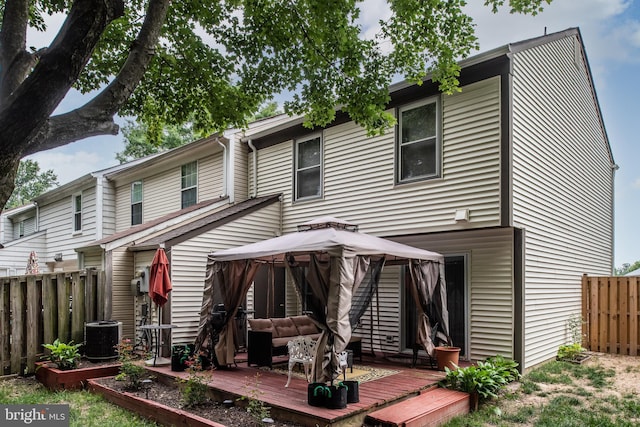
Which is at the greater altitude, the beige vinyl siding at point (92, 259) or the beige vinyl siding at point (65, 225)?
the beige vinyl siding at point (65, 225)

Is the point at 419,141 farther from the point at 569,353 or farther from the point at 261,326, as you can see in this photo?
the point at 569,353

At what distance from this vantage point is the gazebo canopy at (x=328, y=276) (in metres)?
5.58

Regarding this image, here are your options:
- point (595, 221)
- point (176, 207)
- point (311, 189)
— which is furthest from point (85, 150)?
point (595, 221)

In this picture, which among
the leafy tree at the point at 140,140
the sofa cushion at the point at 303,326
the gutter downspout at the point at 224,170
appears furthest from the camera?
the leafy tree at the point at 140,140

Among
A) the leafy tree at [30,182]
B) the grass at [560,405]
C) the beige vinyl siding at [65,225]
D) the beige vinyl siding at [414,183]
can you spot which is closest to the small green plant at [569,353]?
the grass at [560,405]

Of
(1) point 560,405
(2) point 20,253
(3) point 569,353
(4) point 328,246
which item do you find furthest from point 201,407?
(2) point 20,253

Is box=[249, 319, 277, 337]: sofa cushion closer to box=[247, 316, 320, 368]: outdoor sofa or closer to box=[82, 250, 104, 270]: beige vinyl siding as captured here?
box=[247, 316, 320, 368]: outdoor sofa

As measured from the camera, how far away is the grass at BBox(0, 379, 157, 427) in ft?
18.4

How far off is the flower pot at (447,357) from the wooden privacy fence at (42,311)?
253 inches

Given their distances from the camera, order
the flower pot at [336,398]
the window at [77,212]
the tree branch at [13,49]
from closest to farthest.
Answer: the tree branch at [13,49], the flower pot at [336,398], the window at [77,212]

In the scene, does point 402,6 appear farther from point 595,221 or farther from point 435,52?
point 595,221

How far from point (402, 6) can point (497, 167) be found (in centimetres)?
299

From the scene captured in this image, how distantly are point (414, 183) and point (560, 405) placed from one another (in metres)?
4.23

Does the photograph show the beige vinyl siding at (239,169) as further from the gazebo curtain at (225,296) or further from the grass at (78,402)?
the grass at (78,402)
